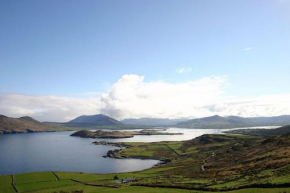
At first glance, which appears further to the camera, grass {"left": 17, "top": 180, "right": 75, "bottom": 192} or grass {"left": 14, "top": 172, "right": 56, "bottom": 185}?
grass {"left": 14, "top": 172, "right": 56, "bottom": 185}

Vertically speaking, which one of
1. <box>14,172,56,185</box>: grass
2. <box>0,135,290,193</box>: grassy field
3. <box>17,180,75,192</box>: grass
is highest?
<box>0,135,290,193</box>: grassy field

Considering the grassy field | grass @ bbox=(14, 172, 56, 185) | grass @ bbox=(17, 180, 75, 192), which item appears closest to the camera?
the grassy field

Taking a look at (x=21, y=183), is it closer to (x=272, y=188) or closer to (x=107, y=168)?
(x=107, y=168)

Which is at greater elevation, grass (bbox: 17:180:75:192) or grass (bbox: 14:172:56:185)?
grass (bbox: 17:180:75:192)

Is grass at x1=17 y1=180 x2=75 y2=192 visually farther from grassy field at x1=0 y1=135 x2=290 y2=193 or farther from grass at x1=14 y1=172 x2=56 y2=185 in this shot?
grass at x1=14 y1=172 x2=56 y2=185

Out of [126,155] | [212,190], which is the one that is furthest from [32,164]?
[212,190]

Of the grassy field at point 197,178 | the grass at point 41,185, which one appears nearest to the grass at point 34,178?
the grassy field at point 197,178

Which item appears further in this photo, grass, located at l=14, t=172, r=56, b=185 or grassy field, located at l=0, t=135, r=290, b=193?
grass, located at l=14, t=172, r=56, b=185

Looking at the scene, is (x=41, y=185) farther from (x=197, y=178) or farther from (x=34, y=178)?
(x=197, y=178)

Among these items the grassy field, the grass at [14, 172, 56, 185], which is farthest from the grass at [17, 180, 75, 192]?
the grass at [14, 172, 56, 185]

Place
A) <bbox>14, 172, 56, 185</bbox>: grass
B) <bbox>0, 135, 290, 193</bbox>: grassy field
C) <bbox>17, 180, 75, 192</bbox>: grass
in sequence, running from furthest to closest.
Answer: <bbox>14, 172, 56, 185</bbox>: grass, <bbox>17, 180, 75, 192</bbox>: grass, <bbox>0, 135, 290, 193</bbox>: grassy field

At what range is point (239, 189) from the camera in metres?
42.2

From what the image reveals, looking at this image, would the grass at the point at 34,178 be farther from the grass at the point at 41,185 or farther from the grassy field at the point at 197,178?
the grass at the point at 41,185

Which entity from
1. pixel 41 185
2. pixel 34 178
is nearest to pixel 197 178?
pixel 41 185
